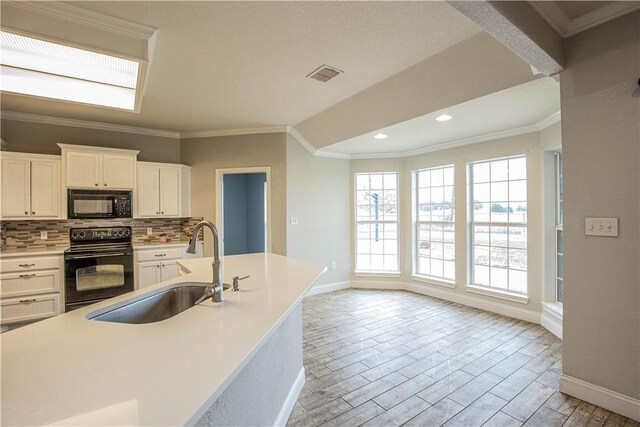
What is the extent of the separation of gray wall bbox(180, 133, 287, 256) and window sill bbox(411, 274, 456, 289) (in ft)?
7.26

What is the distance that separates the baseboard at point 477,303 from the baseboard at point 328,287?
1039mm

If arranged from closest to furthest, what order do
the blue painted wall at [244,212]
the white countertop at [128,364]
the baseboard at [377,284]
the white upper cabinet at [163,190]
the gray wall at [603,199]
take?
the white countertop at [128,364] < the gray wall at [603,199] < the white upper cabinet at [163,190] < the baseboard at [377,284] < the blue painted wall at [244,212]

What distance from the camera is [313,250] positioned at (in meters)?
4.77

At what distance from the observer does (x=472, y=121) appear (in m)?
3.39

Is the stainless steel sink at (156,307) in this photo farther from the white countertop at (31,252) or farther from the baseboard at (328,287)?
the baseboard at (328,287)

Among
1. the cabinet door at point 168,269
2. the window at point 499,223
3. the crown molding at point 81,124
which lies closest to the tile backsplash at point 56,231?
the cabinet door at point 168,269

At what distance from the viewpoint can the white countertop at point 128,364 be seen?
2.17ft

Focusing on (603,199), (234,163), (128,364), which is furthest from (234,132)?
(603,199)

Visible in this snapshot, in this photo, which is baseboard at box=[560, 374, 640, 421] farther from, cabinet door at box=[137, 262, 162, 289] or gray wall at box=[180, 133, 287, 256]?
cabinet door at box=[137, 262, 162, 289]

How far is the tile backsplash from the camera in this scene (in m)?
3.63

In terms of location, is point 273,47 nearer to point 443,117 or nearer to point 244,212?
point 443,117

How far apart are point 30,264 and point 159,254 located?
49.5 inches

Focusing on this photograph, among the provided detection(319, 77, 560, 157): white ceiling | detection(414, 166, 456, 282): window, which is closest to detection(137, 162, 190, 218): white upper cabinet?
detection(319, 77, 560, 157): white ceiling

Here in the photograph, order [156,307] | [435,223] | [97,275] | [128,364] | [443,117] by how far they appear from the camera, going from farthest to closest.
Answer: [435,223] < [97,275] < [443,117] < [156,307] < [128,364]
